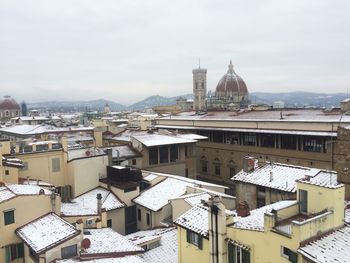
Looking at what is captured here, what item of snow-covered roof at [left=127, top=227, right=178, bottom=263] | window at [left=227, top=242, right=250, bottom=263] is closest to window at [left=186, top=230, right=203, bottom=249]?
window at [left=227, top=242, right=250, bottom=263]

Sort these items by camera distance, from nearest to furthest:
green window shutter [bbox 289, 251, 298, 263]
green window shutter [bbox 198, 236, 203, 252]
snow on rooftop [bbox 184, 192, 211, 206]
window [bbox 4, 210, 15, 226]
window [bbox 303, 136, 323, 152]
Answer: green window shutter [bbox 289, 251, 298, 263], green window shutter [bbox 198, 236, 203, 252], window [bbox 4, 210, 15, 226], snow on rooftop [bbox 184, 192, 211, 206], window [bbox 303, 136, 323, 152]

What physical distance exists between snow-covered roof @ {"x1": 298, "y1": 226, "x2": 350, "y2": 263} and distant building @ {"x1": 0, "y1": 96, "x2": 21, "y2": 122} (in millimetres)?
161143

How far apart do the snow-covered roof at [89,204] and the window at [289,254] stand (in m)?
16.3

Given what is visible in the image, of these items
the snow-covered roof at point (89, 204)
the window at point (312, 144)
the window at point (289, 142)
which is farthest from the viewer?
the window at point (289, 142)

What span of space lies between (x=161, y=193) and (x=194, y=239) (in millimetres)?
13374

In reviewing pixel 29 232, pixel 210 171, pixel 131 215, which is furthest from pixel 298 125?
pixel 29 232

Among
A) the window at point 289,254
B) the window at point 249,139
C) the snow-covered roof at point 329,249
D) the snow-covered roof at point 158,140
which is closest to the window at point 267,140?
the window at point 249,139

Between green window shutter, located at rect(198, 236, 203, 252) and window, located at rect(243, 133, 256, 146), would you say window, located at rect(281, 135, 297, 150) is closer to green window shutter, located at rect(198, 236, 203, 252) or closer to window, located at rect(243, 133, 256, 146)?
window, located at rect(243, 133, 256, 146)

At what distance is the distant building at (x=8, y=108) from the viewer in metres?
162

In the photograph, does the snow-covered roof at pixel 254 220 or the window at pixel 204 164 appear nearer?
the snow-covered roof at pixel 254 220

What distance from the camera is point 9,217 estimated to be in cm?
2498

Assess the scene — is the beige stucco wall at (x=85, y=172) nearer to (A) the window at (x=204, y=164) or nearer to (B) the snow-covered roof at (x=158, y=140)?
(B) the snow-covered roof at (x=158, y=140)

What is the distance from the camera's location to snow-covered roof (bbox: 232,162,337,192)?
28078 millimetres

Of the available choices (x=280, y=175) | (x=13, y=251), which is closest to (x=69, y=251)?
(x=13, y=251)
